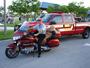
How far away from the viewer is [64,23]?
16.1 m

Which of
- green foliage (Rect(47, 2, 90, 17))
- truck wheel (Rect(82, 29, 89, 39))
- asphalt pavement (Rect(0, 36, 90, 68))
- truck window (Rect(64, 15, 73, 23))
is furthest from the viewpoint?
green foliage (Rect(47, 2, 90, 17))

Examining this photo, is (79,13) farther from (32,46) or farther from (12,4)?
(32,46)

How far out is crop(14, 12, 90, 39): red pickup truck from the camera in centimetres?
1562

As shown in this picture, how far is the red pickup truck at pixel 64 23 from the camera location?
1562cm

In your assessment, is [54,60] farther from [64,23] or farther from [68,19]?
[68,19]

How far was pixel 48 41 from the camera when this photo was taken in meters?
12.0

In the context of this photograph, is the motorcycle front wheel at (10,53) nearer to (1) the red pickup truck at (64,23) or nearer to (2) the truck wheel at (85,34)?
(1) the red pickup truck at (64,23)

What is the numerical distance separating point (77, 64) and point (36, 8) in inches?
752

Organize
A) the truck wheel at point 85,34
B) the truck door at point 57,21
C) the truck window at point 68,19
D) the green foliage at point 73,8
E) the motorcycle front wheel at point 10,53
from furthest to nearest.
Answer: the green foliage at point 73,8 < the truck wheel at point 85,34 < the truck window at point 68,19 < the truck door at point 57,21 < the motorcycle front wheel at point 10,53

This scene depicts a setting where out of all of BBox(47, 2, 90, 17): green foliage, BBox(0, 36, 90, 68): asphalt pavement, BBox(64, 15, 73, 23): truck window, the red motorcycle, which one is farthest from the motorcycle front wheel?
BBox(47, 2, 90, 17): green foliage

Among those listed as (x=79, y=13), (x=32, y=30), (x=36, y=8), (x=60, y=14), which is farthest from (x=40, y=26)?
(x=79, y=13)

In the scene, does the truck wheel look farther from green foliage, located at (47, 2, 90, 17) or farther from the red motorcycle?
green foliage, located at (47, 2, 90, 17)

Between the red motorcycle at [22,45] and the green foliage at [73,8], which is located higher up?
the green foliage at [73,8]

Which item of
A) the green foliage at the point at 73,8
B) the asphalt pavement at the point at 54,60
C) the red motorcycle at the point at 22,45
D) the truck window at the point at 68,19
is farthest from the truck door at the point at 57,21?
the green foliage at the point at 73,8
